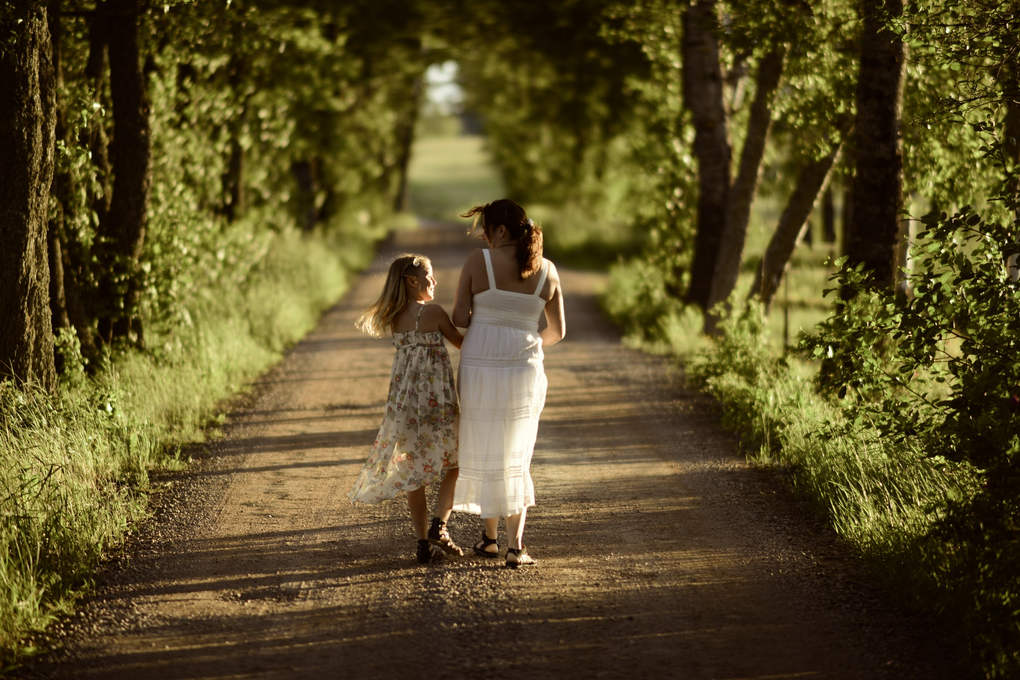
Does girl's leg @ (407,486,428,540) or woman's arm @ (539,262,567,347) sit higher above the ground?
woman's arm @ (539,262,567,347)

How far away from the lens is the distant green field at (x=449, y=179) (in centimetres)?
7912

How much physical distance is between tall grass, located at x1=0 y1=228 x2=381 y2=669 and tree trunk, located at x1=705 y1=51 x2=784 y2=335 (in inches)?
247

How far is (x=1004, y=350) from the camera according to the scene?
5086 millimetres

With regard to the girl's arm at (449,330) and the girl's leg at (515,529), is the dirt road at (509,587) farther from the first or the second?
the girl's arm at (449,330)

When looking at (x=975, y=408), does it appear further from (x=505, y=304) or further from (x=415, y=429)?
(x=415, y=429)

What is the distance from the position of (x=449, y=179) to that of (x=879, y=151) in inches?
3571

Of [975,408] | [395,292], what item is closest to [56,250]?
[395,292]

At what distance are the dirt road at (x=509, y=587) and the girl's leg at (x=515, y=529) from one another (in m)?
0.17

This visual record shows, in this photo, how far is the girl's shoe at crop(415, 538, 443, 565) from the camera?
226 inches

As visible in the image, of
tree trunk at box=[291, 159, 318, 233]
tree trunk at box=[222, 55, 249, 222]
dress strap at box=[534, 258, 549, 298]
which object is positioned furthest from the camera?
tree trunk at box=[291, 159, 318, 233]

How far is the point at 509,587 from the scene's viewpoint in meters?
5.34

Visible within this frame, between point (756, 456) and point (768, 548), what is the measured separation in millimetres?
2161

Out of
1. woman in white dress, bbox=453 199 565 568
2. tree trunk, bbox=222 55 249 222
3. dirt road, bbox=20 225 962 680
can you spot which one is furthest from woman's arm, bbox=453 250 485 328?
tree trunk, bbox=222 55 249 222

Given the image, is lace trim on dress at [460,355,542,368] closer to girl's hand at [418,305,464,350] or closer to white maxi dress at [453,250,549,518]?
white maxi dress at [453,250,549,518]
